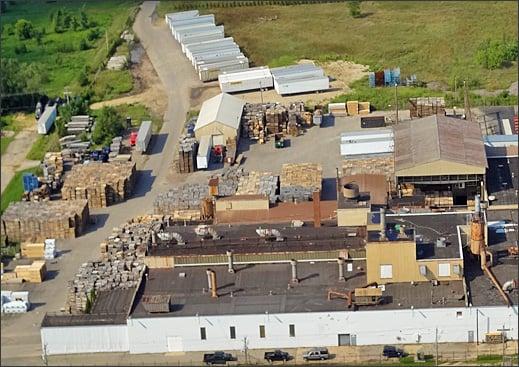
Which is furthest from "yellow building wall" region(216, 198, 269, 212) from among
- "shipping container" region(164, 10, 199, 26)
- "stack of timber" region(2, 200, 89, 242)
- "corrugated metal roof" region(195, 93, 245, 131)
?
"shipping container" region(164, 10, 199, 26)

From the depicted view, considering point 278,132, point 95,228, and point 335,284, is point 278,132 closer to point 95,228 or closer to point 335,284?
point 95,228

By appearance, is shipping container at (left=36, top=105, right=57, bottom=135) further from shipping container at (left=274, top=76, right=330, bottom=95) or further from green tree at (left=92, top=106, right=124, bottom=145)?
shipping container at (left=274, top=76, right=330, bottom=95)

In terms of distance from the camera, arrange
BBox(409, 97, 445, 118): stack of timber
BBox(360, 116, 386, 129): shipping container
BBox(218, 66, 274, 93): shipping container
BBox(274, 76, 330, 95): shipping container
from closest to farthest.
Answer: BBox(360, 116, 386, 129): shipping container < BBox(409, 97, 445, 118): stack of timber < BBox(274, 76, 330, 95): shipping container < BBox(218, 66, 274, 93): shipping container

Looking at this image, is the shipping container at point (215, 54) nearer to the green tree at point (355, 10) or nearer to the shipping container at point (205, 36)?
the shipping container at point (205, 36)

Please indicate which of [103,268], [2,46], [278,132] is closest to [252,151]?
[278,132]

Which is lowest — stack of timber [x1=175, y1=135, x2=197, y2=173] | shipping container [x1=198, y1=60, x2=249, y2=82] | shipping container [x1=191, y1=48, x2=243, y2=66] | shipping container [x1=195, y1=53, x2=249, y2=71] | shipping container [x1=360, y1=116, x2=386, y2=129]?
stack of timber [x1=175, y1=135, x2=197, y2=173]

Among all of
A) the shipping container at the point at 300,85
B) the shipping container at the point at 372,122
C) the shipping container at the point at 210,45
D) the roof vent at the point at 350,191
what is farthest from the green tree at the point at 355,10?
the roof vent at the point at 350,191
